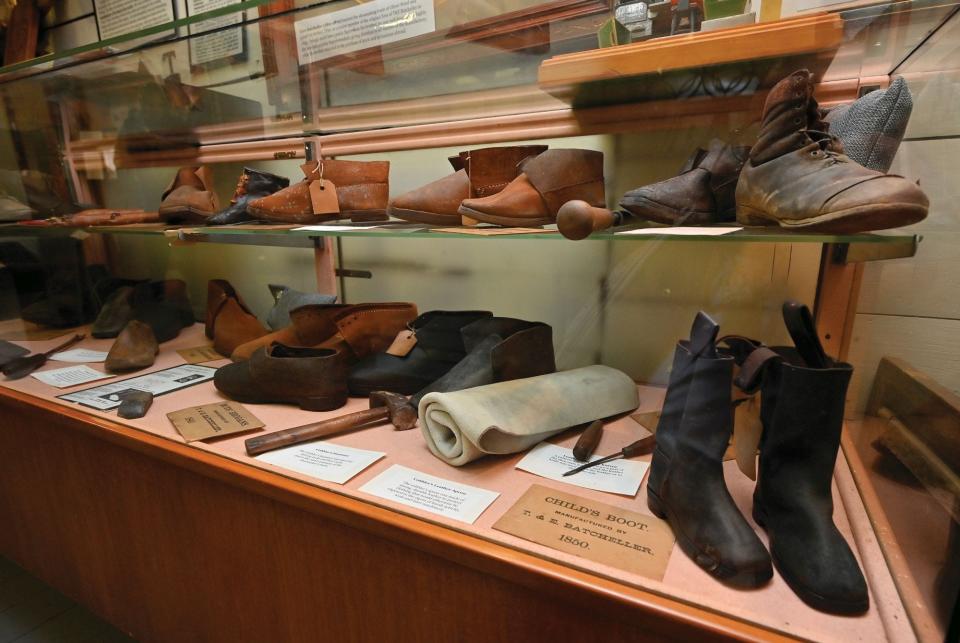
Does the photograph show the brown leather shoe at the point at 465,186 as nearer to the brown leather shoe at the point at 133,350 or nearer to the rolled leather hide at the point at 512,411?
the rolled leather hide at the point at 512,411

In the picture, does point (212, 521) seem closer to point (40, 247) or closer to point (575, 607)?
point (575, 607)

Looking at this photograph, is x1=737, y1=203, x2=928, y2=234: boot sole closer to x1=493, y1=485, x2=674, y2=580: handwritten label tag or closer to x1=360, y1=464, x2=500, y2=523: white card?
x1=493, y1=485, x2=674, y2=580: handwritten label tag

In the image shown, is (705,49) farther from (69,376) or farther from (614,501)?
(69,376)

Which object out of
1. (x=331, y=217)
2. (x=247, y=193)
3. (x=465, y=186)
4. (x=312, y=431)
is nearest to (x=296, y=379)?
(x=312, y=431)

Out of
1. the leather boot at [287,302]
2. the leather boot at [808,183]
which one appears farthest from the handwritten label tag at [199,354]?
the leather boot at [808,183]

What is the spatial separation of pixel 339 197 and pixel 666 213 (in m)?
0.81

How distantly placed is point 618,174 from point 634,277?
0.26m

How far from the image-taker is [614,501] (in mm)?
791

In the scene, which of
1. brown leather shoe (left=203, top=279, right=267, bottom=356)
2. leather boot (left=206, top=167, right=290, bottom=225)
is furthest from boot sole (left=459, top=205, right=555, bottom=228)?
brown leather shoe (left=203, top=279, right=267, bottom=356)

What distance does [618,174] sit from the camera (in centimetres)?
132

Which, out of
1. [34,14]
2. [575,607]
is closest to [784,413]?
[575,607]

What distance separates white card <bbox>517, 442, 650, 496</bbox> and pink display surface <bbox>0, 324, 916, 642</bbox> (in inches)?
0.6

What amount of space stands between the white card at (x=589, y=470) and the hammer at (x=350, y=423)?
0.28m

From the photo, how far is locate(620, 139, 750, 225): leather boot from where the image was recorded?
901mm
